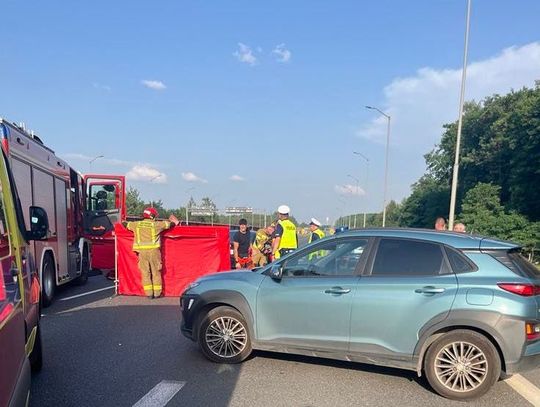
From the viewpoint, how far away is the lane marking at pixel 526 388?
4.71m

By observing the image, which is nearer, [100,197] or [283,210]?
[283,210]

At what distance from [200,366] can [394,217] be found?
109m

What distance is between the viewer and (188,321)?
5848 mm

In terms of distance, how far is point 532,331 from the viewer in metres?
4.59

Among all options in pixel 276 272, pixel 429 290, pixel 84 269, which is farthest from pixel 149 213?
pixel 429 290

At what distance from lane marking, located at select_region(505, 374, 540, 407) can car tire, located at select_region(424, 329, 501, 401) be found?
42cm

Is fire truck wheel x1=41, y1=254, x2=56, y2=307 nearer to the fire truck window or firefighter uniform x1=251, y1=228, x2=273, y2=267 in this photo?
firefighter uniform x1=251, y1=228, x2=273, y2=267

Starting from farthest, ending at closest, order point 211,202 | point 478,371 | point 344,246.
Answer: point 211,202, point 344,246, point 478,371

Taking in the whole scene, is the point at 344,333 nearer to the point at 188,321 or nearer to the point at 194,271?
the point at 188,321

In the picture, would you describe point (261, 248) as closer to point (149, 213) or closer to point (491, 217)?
point (149, 213)

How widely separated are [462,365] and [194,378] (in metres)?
2.74

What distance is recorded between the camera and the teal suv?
4.65 metres

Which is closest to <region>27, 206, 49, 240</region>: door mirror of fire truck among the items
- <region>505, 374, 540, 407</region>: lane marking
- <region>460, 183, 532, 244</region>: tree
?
<region>505, 374, 540, 407</region>: lane marking

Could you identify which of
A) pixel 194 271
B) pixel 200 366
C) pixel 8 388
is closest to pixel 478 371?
pixel 200 366
